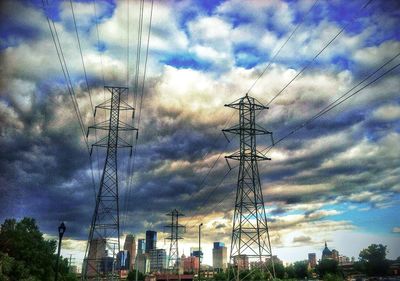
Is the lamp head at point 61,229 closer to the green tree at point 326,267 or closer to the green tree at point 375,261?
the green tree at point 326,267

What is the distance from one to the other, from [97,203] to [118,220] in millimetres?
2814

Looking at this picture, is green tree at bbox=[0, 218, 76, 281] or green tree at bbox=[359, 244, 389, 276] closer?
green tree at bbox=[0, 218, 76, 281]

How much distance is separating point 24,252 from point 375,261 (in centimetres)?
11807

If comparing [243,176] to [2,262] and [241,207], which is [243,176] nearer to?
[241,207]

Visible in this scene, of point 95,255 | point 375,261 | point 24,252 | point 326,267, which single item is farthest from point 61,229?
point 375,261

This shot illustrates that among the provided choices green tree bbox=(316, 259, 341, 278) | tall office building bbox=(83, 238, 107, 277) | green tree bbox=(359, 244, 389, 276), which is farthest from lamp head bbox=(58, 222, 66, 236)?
green tree bbox=(359, 244, 389, 276)

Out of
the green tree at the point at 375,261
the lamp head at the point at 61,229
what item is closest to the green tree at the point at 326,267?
the green tree at the point at 375,261

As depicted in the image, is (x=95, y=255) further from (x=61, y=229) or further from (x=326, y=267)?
(x=326, y=267)

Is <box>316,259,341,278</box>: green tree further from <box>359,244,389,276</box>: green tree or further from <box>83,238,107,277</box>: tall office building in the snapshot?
<box>83,238,107,277</box>: tall office building

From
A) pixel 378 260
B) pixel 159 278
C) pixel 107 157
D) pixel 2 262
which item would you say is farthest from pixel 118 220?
pixel 378 260

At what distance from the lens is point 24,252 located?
6128cm

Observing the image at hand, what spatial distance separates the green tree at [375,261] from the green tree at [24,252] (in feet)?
Result: 350

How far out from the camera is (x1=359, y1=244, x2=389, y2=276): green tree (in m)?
133

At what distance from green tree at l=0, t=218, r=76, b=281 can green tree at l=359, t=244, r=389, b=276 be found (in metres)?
107
